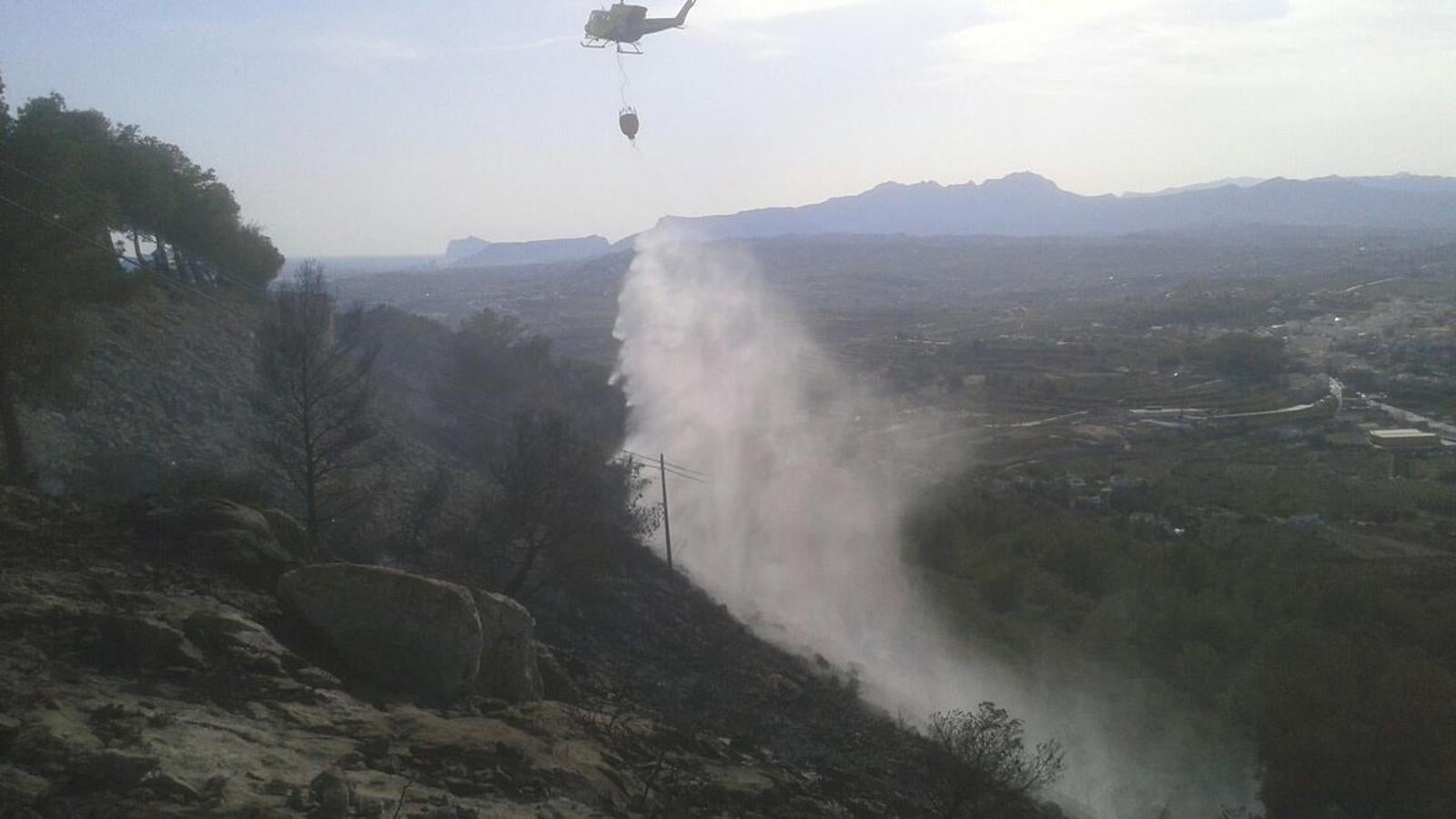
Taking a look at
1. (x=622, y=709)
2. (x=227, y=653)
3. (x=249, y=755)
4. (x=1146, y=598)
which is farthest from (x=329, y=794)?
(x=1146, y=598)

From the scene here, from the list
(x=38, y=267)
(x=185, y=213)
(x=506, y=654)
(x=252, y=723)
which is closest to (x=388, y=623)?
(x=506, y=654)

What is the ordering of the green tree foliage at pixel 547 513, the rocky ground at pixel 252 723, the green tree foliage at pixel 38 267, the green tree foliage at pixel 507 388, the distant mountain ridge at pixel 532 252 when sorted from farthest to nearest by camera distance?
the distant mountain ridge at pixel 532 252
the green tree foliage at pixel 507 388
the green tree foliage at pixel 547 513
the green tree foliage at pixel 38 267
the rocky ground at pixel 252 723

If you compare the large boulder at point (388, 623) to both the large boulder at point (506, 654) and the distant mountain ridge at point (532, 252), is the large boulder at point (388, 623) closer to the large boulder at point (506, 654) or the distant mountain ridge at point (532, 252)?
the large boulder at point (506, 654)

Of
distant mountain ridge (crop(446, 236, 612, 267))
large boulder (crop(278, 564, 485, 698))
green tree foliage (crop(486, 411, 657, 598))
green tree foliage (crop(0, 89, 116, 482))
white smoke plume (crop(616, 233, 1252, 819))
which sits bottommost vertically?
white smoke plume (crop(616, 233, 1252, 819))

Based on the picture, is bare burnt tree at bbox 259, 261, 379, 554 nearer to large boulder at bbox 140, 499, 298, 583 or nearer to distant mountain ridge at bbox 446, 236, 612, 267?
large boulder at bbox 140, 499, 298, 583

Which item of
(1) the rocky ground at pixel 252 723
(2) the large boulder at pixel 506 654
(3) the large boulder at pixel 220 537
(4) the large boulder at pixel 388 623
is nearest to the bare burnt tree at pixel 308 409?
(3) the large boulder at pixel 220 537

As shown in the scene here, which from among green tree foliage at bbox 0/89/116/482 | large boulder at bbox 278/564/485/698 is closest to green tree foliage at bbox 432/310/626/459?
green tree foliage at bbox 0/89/116/482
